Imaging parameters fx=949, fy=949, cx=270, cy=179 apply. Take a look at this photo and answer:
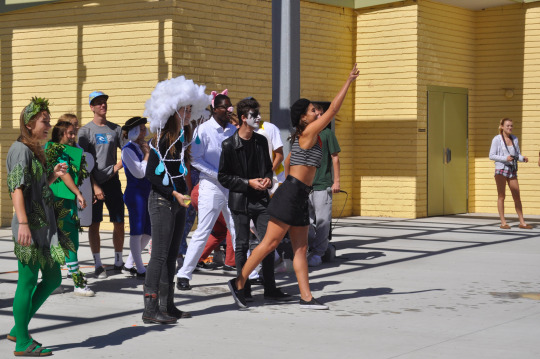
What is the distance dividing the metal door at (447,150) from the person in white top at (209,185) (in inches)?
377

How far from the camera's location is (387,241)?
45.6ft

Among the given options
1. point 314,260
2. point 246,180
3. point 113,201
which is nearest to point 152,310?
point 246,180

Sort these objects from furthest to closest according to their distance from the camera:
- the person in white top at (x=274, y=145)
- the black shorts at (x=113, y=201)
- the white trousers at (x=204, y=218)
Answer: the black shorts at (x=113, y=201), the person in white top at (x=274, y=145), the white trousers at (x=204, y=218)

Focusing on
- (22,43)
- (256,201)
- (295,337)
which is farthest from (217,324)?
(22,43)

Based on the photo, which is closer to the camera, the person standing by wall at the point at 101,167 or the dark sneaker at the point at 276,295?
the dark sneaker at the point at 276,295

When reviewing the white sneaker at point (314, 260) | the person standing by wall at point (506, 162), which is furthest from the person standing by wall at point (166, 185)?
the person standing by wall at point (506, 162)

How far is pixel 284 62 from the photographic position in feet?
36.6

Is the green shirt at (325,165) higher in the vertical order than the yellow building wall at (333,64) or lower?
lower

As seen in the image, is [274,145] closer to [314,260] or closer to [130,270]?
[314,260]

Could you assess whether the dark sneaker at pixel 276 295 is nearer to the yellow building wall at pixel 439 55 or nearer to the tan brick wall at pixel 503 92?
the yellow building wall at pixel 439 55

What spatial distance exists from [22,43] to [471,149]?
368 inches

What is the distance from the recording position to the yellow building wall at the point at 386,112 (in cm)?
1817

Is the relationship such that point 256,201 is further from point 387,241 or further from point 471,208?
point 471,208

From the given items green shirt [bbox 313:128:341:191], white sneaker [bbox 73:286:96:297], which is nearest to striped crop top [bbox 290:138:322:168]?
white sneaker [bbox 73:286:96:297]
